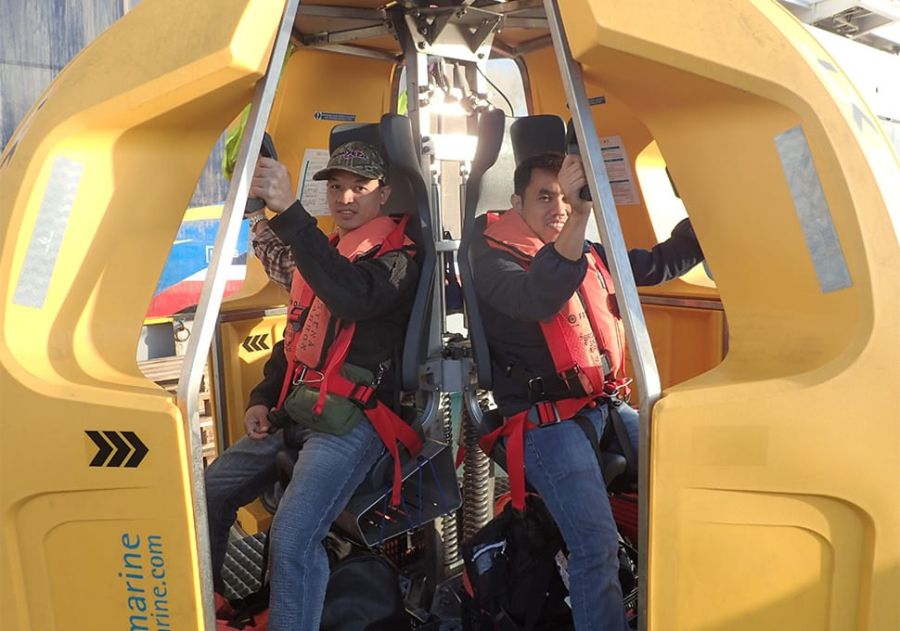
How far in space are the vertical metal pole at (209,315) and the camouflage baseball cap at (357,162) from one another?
0.73 metres

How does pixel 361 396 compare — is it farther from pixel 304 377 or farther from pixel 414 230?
pixel 414 230

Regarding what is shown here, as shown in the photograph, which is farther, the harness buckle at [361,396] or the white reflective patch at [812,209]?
the harness buckle at [361,396]

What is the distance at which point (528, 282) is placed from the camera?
1.93 meters

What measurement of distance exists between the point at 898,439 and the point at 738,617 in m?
0.48

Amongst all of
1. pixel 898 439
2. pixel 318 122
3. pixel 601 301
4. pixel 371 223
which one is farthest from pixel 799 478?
pixel 318 122

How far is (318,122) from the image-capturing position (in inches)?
133

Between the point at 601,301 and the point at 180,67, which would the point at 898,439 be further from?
the point at 180,67

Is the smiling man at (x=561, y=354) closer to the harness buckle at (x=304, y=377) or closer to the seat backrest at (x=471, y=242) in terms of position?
the seat backrest at (x=471, y=242)

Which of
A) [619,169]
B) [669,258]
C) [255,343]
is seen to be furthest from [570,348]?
[255,343]

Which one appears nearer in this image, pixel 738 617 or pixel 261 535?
pixel 738 617

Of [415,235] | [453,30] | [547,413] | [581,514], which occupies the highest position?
[453,30]

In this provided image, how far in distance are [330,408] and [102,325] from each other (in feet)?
2.33

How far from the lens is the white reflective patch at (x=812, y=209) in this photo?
1.42 m

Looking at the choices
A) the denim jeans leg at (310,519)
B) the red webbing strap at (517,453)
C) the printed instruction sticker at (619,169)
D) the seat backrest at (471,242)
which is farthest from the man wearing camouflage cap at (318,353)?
the printed instruction sticker at (619,169)
